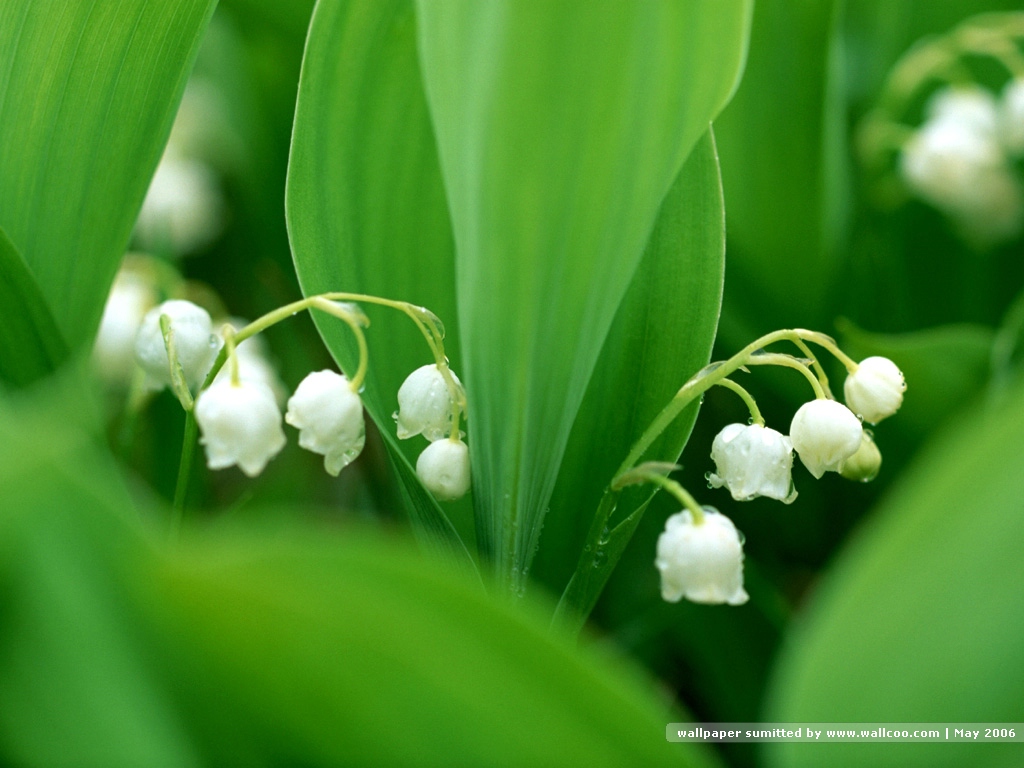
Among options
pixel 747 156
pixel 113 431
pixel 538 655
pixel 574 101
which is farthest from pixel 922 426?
pixel 113 431

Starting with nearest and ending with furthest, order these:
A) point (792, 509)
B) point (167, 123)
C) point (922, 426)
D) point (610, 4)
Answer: point (610, 4) < point (167, 123) < point (922, 426) < point (792, 509)

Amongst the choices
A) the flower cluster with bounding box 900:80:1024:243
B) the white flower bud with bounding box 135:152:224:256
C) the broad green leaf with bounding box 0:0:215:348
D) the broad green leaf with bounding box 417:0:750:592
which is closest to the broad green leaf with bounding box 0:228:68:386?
the broad green leaf with bounding box 0:0:215:348

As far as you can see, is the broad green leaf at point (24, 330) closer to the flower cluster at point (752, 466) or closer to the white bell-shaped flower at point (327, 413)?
the white bell-shaped flower at point (327, 413)

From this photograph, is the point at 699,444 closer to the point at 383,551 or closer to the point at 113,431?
the point at 113,431

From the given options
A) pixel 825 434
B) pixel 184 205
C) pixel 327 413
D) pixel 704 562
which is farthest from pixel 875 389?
pixel 184 205

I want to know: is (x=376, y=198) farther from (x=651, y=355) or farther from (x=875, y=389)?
(x=875, y=389)
